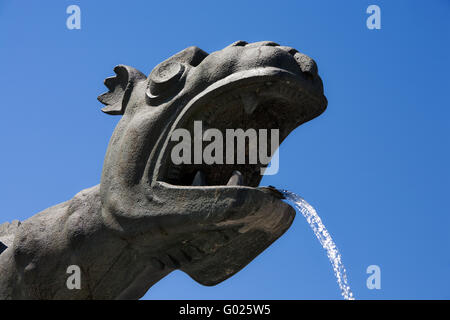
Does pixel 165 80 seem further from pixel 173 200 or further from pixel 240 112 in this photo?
pixel 173 200

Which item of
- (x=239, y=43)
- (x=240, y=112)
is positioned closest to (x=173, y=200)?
(x=240, y=112)

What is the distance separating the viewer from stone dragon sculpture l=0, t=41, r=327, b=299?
4730 millimetres

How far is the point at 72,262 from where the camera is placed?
5.06m

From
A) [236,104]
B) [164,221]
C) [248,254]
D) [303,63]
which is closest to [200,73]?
[236,104]

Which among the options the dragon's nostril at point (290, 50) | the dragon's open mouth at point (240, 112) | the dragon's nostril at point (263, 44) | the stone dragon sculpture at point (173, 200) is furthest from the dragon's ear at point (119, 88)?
the dragon's nostril at point (290, 50)

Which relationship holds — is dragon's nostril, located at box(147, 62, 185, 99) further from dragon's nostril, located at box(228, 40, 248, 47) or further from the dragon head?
dragon's nostril, located at box(228, 40, 248, 47)

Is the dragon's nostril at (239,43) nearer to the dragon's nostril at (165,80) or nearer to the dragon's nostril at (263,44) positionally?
the dragon's nostril at (263,44)

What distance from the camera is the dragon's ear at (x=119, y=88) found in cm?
545

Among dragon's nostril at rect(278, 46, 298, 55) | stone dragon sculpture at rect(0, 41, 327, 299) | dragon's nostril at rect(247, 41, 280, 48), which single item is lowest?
stone dragon sculpture at rect(0, 41, 327, 299)

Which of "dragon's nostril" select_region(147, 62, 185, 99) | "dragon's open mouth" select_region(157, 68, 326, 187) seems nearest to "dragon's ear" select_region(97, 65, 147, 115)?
"dragon's nostril" select_region(147, 62, 185, 99)

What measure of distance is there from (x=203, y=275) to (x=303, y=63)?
1822 mm

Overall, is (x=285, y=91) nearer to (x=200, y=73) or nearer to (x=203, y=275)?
(x=200, y=73)

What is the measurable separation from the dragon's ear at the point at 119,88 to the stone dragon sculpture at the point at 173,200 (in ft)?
0.30

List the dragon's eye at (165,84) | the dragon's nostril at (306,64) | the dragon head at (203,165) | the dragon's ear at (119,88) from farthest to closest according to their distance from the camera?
the dragon's ear at (119,88) → the dragon's eye at (165,84) → the dragon's nostril at (306,64) → the dragon head at (203,165)
